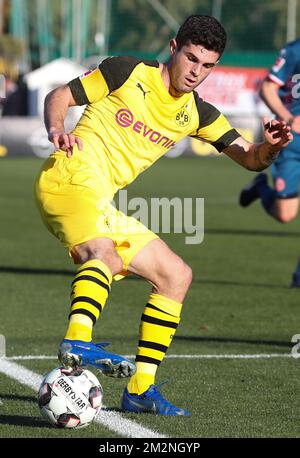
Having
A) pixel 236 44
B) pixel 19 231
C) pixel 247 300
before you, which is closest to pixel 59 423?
pixel 247 300

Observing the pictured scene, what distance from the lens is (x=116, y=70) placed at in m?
6.03

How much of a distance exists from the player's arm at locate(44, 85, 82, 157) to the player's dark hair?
66cm

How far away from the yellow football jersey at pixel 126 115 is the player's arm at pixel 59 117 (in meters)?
0.07

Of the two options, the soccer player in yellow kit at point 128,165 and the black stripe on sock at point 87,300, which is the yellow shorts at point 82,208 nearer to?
the soccer player in yellow kit at point 128,165

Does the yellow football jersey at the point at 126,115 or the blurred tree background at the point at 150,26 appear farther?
the blurred tree background at the point at 150,26

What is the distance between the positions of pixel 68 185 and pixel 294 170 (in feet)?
19.4

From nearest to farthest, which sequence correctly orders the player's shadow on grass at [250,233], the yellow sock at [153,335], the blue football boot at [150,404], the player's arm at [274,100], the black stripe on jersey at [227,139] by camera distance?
1. the blue football boot at [150,404]
2. the yellow sock at [153,335]
3. the black stripe on jersey at [227,139]
4. the player's arm at [274,100]
5. the player's shadow on grass at [250,233]

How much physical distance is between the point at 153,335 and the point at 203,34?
1.60m

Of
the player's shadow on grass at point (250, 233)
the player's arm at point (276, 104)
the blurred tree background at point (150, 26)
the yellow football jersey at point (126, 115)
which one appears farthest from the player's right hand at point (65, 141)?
the blurred tree background at point (150, 26)

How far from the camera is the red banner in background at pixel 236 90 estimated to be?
37656mm

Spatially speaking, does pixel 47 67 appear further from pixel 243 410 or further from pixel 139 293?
pixel 243 410

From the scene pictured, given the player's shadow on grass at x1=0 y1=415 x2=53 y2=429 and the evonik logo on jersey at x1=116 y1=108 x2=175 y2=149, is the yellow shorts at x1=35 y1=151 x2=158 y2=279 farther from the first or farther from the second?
the player's shadow on grass at x1=0 y1=415 x2=53 y2=429

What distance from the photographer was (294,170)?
1130 centimetres

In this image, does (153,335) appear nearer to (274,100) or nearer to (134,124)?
(134,124)
